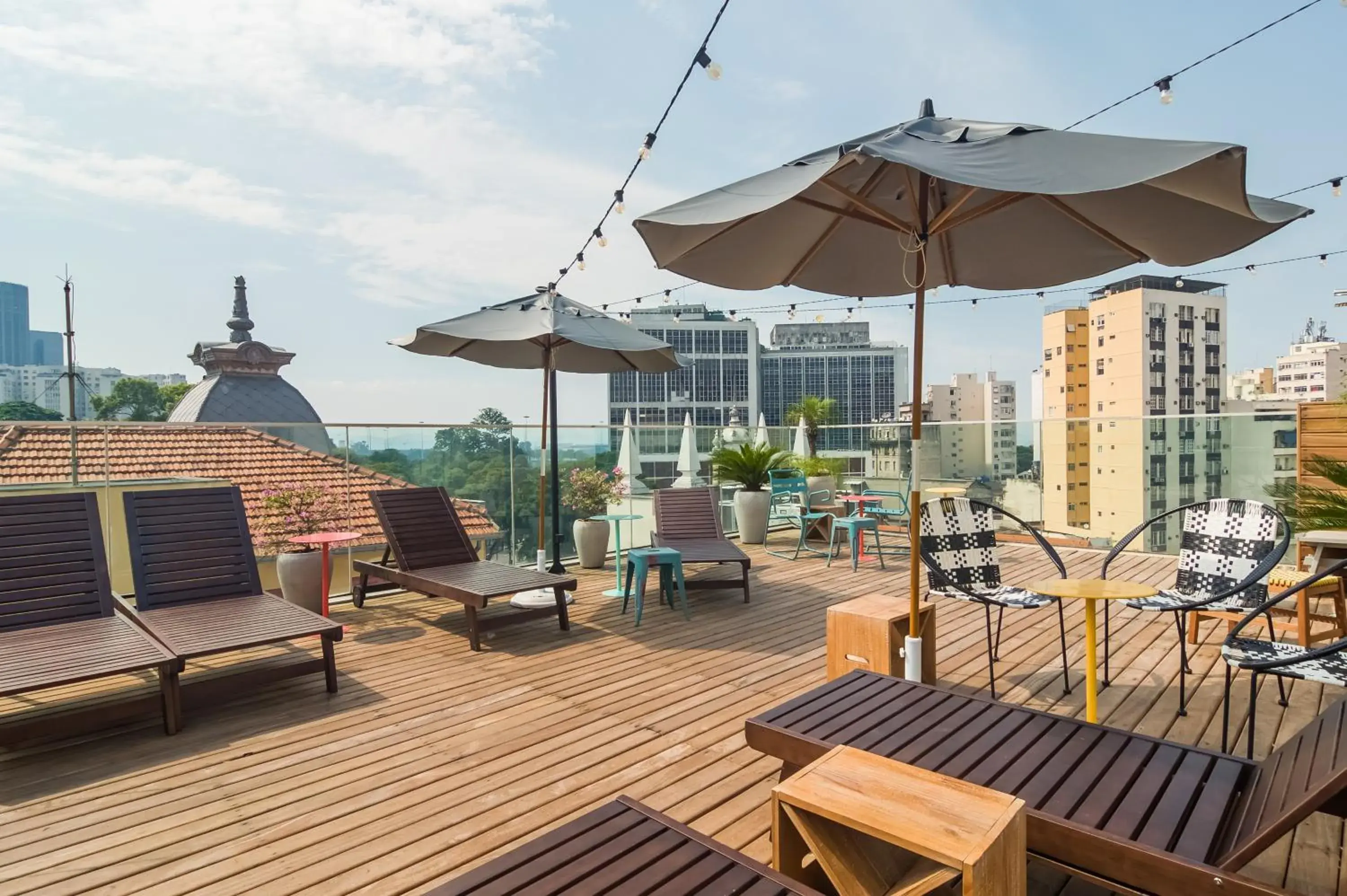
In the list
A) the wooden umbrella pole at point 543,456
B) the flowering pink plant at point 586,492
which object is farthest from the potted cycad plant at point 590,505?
the wooden umbrella pole at point 543,456

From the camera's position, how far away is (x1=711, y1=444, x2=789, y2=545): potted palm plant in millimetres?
8828

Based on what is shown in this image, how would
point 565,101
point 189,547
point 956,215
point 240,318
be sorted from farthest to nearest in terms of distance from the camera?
point 240,318, point 565,101, point 189,547, point 956,215

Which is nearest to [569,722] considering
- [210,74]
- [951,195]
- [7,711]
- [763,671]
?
[763,671]

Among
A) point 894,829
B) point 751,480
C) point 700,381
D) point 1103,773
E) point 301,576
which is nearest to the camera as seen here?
point 894,829

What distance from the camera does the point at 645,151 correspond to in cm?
566

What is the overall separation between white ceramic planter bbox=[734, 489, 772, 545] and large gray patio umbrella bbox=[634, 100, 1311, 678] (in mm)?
4726

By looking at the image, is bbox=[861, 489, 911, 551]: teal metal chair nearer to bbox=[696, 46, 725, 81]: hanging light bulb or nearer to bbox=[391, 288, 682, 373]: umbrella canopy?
bbox=[391, 288, 682, 373]: umbrella canopy

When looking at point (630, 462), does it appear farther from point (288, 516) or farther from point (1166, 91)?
point (1166, 91)

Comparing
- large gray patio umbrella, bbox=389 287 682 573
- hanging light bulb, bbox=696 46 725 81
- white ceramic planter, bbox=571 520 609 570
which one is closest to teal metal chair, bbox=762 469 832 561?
white ceramic planter, bbox=571 520 609 570

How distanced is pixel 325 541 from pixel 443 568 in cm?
88

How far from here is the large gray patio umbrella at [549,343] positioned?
505 cm

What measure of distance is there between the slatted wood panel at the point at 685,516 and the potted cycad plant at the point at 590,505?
0.90 m

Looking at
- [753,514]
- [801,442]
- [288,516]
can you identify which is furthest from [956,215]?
[801,442]

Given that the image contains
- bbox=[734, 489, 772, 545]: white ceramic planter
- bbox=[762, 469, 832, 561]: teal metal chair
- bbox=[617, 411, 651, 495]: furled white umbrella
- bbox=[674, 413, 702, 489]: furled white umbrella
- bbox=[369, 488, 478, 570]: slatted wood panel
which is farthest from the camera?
bbox=[674, 413, 702, 489]: furled white umbrella
